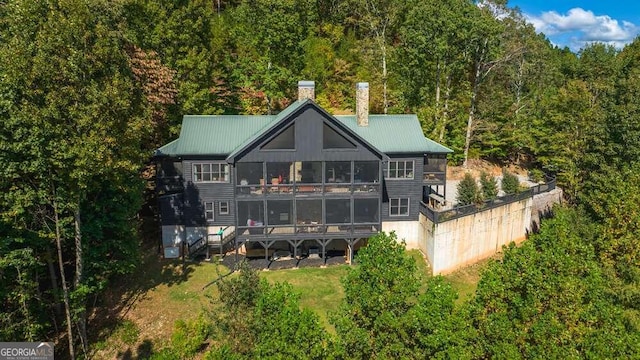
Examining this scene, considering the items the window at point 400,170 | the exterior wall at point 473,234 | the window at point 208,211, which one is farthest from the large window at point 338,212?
the window at point 208,211

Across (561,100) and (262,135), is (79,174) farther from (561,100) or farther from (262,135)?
(561,100)

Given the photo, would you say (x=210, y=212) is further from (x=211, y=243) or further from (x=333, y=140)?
(x=333, y=140)

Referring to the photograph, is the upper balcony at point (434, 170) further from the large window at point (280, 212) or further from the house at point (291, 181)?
the large window at point (280, 212)

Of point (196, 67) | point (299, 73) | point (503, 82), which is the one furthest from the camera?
point (503, 82)

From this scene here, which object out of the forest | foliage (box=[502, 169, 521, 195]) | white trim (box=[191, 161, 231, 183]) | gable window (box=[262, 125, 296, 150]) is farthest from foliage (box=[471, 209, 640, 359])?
white trim (box=[191, 161, 231, 183])

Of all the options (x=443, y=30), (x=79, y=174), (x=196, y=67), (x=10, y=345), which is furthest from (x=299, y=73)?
(x=10, y=345)

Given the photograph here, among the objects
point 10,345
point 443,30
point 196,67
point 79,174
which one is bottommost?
point 10,345

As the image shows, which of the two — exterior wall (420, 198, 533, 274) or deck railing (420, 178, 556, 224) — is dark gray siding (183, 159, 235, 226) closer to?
deck railing (420, 178, 556, 224)
